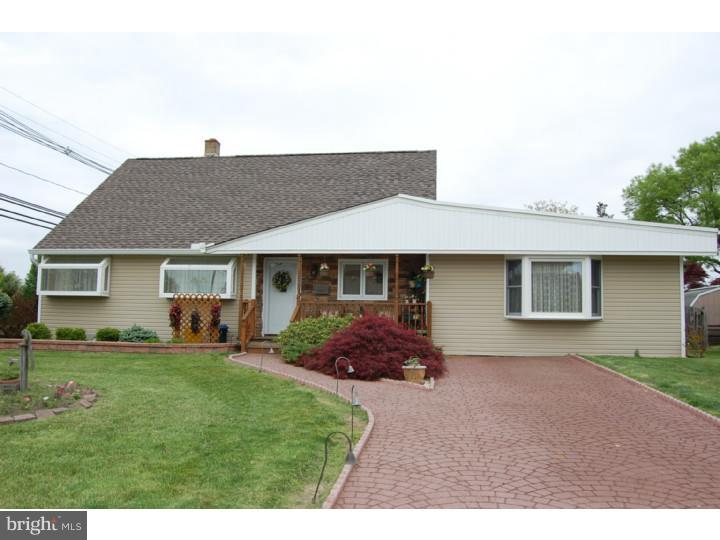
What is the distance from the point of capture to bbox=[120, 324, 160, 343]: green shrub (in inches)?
526

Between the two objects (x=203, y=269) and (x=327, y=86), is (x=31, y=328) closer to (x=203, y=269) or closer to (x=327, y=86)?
(x=203, y=269)

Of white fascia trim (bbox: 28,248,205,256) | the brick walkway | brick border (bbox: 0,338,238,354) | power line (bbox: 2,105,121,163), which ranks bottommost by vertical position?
the brick walkway

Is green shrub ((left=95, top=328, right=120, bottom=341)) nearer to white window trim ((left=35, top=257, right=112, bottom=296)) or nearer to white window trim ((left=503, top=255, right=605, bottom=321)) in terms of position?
white window trim ((left=35, top=257, right=112, bottom=296))

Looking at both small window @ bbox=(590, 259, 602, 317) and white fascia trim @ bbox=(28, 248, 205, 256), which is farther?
white fascia trim @ bbox=(28, 248, 205, 256)

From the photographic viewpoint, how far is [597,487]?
441 cm

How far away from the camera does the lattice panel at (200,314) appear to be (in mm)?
13406

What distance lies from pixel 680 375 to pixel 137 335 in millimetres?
11794

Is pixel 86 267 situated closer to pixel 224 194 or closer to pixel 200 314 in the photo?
pixel 200 314

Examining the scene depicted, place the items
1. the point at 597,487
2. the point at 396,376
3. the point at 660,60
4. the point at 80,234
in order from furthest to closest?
the point at 80,234 → the point at 660,60 → the point at 396,376 → the point at 597,487

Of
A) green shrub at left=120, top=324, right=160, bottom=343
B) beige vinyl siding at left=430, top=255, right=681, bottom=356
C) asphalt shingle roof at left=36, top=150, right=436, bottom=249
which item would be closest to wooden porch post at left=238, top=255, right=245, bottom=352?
asphalt shingle roof at left=36, top=150, right=436, bottom=249

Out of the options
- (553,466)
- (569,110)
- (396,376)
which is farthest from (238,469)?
(569,110)

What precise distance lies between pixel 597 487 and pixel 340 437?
8.34 feet

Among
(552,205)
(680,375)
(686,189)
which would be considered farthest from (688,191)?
(680,375)

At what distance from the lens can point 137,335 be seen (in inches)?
528
